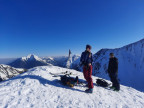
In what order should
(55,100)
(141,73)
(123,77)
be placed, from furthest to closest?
(123,77)
(141,73)
(55,100)

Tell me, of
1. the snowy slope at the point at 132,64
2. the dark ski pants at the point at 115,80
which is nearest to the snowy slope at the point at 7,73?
the snowy slope at the point at 132,64

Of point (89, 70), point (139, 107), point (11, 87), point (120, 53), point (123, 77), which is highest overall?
point (120, 53)

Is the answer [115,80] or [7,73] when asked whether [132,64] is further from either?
[7,73]

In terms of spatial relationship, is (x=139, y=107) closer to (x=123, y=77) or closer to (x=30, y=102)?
(x=30, y=102)

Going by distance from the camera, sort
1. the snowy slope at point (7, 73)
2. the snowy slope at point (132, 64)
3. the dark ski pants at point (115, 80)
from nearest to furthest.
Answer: the dark ski pants at point (115, 80), the snowy slope at point (132, 64), the snowy slope at point (7, 73)

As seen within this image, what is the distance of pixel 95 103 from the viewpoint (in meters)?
5.40

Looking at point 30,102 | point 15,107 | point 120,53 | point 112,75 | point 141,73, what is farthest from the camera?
point 120,53

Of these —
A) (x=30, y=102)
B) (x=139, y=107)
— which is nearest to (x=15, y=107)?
(x=30, y=102)

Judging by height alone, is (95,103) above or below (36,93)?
below

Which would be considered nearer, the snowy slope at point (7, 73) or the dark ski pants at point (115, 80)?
the dark ski pants at point (115, 80)

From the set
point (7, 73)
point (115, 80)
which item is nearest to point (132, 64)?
point (115, 80)

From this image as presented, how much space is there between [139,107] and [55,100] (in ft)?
17.2

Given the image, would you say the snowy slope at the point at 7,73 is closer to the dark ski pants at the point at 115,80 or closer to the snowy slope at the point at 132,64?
the snowy slope at the point at 132,64

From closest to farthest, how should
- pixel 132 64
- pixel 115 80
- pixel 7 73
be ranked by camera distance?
pixel 115 80, pixel 132 64, pixel 7 73
